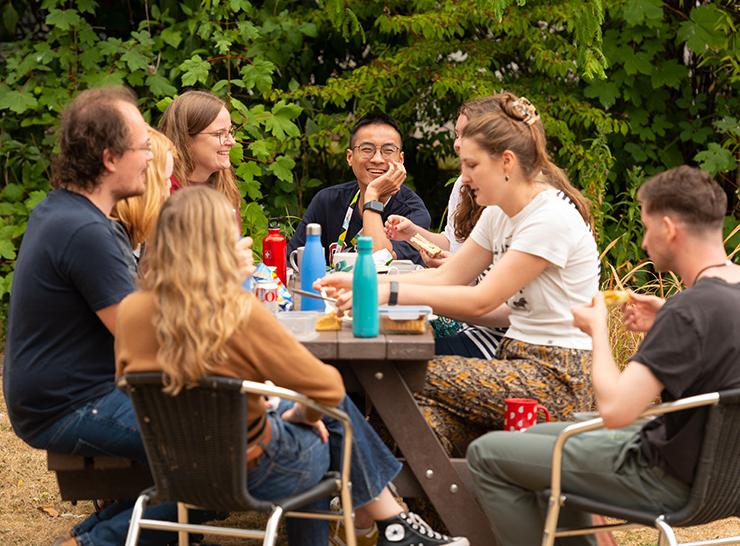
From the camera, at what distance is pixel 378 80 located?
6883mm

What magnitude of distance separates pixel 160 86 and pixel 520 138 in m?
3.79

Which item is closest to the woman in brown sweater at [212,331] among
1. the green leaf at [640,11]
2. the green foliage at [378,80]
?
the green foliage at [378,80]

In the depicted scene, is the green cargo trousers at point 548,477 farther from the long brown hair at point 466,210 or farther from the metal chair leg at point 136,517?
the long brown hair at point 466,210

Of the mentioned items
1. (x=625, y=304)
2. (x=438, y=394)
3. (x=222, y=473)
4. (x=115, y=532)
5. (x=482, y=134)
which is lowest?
(x=115, y=532)

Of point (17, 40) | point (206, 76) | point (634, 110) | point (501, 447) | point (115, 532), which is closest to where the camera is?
point (501, 447)

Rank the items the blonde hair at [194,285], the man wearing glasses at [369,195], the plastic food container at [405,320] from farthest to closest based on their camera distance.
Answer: the man wearing glasses at [369,195] < the plastic food container at [405,320] < the blonde hair at [194,285]

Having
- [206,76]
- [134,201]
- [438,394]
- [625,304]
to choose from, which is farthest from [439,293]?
[206,76]

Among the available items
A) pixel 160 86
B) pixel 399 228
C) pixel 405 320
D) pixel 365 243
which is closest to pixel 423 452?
pixel 405 320

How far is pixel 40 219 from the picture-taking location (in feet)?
10.8

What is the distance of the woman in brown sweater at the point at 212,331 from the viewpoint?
2717mm

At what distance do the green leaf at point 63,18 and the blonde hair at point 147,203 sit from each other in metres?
3.44

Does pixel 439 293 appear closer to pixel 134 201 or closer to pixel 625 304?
pixel 625 304

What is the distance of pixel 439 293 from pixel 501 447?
26.8 inches

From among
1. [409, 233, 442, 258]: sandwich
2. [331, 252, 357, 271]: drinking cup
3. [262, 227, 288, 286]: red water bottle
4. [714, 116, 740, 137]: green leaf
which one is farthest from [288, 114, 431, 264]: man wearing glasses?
[714, 116, 740, 137]: green leaf
